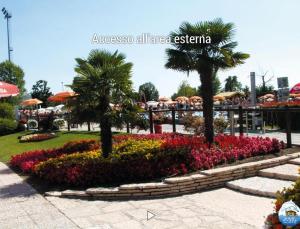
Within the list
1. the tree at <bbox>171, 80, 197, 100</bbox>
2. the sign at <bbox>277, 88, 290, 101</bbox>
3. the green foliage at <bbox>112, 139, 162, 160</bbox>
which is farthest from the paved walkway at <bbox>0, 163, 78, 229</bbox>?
the tree at <bbox>171, 80, 197, 100</bbox>

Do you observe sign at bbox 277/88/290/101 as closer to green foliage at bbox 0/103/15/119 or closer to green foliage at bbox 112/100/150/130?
green foliage at bbox 112/100/150/130

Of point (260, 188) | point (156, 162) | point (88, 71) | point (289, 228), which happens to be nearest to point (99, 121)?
point (88, 71)

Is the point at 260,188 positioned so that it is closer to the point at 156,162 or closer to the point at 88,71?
the point at 156,162


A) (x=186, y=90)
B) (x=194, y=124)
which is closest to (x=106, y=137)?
(x=194, y=124)

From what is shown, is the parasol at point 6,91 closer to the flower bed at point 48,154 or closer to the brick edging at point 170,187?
the flower bed at point 48,154

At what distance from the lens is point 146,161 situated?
804 cm

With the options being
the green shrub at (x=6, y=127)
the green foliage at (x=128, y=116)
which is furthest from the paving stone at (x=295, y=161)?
the green shrub at (x=6, y=127)

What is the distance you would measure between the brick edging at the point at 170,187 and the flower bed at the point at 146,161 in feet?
Answer: 1.39

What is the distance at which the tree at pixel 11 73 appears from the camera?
52.0 meters

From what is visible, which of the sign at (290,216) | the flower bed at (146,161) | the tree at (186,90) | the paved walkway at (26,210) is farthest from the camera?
the tree at (186,90)

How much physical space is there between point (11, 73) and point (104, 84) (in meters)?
47.2

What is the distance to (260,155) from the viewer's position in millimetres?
9156

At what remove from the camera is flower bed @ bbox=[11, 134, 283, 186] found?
7824 millimetres

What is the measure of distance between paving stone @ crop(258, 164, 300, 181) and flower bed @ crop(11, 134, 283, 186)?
0.86 meters
